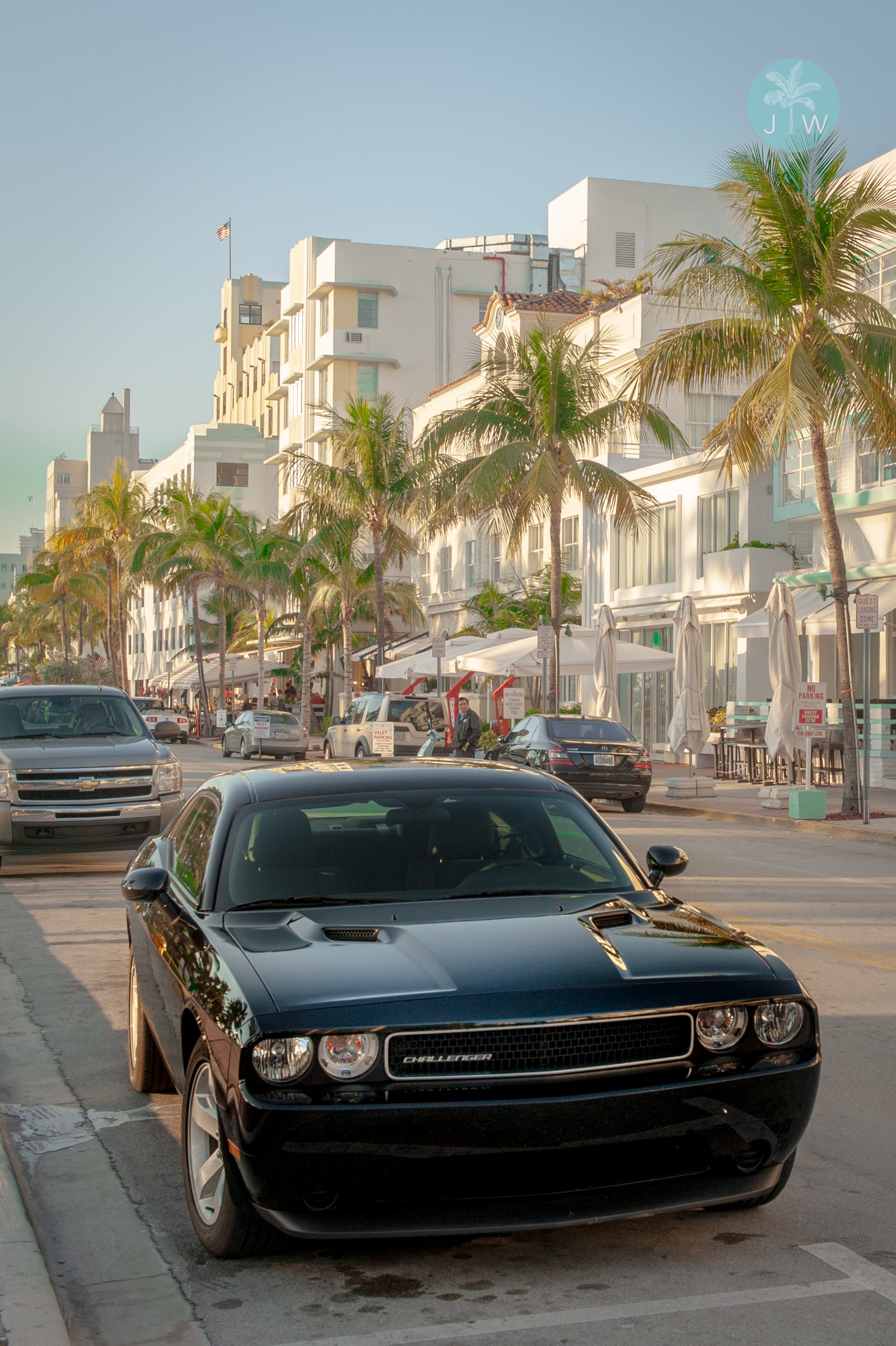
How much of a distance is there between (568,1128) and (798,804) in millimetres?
17577

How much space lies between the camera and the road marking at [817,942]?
30.5 feet

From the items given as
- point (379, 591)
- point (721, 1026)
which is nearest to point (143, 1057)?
point (721, 1026)

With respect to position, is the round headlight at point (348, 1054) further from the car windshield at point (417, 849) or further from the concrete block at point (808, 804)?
the concrete block at point (808, 804)

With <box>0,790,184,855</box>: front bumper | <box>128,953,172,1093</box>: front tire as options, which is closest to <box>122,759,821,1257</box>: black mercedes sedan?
<box>128,953,172,1093</box>: front tire

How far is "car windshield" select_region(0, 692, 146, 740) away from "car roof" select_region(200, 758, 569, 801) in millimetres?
9054

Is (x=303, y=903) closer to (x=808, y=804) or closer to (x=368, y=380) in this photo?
(x=808, y=804)

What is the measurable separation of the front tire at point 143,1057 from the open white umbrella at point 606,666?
2287 cm

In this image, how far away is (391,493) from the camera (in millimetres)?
39375

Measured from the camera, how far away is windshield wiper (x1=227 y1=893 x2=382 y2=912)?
4.84 m

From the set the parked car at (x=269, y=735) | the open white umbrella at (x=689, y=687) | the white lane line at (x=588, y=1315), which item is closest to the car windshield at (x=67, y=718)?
the white lane line at (x=588, y=1315)

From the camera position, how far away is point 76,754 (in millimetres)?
13586

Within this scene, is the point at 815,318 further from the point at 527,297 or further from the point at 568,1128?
the point at 527,297

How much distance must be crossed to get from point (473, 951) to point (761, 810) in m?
18.7

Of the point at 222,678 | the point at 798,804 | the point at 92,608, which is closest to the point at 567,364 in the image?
the point at 798,804
